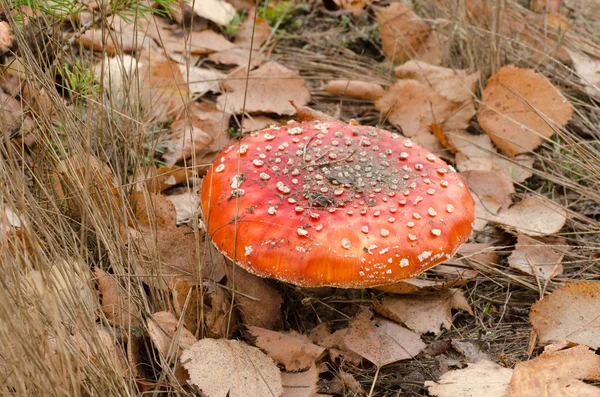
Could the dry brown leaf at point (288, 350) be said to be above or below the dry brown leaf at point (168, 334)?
below

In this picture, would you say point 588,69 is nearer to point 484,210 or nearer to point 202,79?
point 484,210

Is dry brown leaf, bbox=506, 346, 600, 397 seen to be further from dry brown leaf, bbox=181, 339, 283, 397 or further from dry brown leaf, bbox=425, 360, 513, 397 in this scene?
dry brown leaf, bbox=181, 339, 283, 397

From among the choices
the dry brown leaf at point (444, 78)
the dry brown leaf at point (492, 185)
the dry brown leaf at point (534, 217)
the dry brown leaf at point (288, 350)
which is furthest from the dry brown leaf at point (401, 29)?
the dry brown leaf at point (288, 350)

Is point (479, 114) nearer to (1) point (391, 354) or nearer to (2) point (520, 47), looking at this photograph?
(2) point (520, 47)

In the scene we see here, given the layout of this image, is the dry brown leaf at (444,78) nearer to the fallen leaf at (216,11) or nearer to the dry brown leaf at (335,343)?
the fallen leaf at (216,11)

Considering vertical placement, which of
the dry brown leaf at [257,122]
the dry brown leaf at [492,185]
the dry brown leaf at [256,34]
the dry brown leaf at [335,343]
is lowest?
the dry brown leaf at [335,343]

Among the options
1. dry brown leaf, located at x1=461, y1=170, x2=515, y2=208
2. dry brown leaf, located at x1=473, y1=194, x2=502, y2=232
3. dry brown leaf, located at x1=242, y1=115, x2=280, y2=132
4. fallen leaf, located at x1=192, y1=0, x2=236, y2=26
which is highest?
fallen leaf, located at x1=192, y1=0, x2=236, y2=26

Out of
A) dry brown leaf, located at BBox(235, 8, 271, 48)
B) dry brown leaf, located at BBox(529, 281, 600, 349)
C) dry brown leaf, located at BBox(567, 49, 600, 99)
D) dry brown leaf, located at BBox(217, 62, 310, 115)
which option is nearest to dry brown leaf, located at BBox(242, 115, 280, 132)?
dry brown leaf, located at BBox(217, 62, 310, 115)

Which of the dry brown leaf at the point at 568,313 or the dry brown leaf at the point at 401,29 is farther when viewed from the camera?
the dry brown leaf at the point at 401,29
